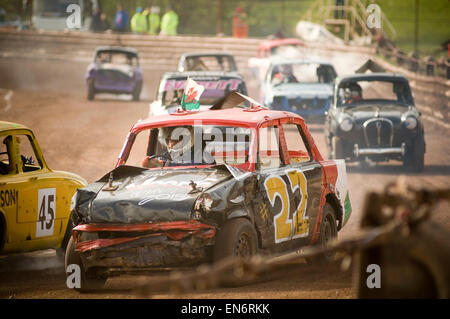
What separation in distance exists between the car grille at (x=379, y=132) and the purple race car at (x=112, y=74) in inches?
489

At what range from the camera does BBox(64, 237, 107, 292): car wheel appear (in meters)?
7.23

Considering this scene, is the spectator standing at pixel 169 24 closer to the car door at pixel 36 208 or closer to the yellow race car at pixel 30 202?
the yellow race car at pixel 30 202

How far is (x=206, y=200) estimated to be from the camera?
6.87 metres

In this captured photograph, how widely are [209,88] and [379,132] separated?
3.03 m

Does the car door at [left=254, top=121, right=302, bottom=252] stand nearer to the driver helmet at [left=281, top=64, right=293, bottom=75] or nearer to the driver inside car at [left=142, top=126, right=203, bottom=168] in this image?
the driver inside car at [left=142, top=126, right=203, bottom=168]

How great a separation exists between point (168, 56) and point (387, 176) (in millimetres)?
24139

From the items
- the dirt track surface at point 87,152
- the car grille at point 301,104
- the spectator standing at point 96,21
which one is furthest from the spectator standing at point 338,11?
the car grille at point 301,104

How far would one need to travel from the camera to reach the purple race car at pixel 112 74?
1060 inches

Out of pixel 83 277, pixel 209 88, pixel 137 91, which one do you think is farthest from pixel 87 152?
pixel 83 277

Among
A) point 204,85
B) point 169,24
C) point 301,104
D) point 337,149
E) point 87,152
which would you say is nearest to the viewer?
point 337,149

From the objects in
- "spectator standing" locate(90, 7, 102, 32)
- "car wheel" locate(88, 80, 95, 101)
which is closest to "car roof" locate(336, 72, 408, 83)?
"car wheel" locate(88, 80, 95, 101)

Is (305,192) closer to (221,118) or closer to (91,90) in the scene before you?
(221,118)

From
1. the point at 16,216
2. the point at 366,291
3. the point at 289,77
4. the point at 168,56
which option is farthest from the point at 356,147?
the point at 168,56
